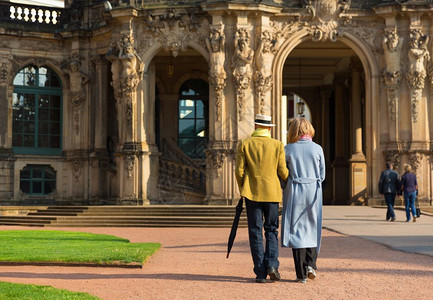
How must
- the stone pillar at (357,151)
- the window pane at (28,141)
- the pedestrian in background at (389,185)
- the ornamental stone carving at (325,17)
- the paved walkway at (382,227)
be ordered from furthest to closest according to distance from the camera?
the stone pillar at (357,151) → the window pane at (28,141) → the ornamental stone carving at (325,17) → the pedestrian in background at (389,185) → the paved walkway at (382,227)

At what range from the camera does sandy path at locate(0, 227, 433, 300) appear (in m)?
9.03

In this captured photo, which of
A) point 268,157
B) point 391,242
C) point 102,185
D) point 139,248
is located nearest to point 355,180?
point 102,185

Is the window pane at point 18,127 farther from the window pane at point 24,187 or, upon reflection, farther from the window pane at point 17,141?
Result: the window pane at point 24,187

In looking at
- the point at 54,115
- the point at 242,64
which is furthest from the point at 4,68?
the point at 242,64

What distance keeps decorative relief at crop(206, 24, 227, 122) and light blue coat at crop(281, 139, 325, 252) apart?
18.1 metres

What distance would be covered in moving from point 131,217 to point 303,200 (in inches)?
597

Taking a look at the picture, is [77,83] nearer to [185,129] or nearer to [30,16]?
[30,16]

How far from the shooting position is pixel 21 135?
32.6m

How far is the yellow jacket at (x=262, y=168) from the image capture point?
33.2 feet

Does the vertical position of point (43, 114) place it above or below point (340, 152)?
above

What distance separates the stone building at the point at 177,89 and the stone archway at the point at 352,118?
57 millimetres

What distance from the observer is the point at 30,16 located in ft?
106

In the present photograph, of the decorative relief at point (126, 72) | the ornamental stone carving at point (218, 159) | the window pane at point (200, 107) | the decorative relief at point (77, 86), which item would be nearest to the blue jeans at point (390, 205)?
the ornamental stone carving at point (218, 159)

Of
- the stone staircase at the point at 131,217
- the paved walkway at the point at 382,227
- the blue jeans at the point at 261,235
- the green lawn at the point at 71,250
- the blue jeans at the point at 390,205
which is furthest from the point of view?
the stone staircase at the point at 131,217
